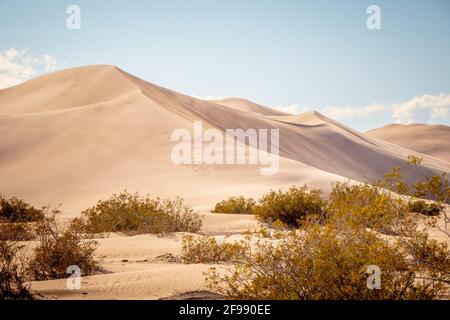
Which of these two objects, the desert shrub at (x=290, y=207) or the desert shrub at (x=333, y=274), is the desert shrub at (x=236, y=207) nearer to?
the desert shrub at (x=290, y=207)

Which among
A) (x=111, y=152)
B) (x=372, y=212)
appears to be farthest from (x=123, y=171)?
(x=372, y=212)

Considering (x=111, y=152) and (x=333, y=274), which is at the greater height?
(x=111, y=152)

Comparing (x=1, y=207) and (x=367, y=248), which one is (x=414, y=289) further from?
(x=1, y=207)

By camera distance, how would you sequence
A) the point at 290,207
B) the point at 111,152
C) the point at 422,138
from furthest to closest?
1. the point at 422,138
2. the point at 111,152
3. the point at 290,207

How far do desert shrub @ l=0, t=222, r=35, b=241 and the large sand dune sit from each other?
9.03 m

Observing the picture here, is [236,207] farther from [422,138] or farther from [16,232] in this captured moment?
[422,138]

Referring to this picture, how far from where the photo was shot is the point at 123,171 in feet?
86.9

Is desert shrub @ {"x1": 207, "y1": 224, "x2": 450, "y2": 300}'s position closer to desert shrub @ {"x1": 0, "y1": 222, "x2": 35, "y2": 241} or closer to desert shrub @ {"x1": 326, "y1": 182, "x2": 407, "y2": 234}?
desert shrub @ {"x1": 326, "y1": 182, "x2": 407, "y2": 234}

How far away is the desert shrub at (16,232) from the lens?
797cm

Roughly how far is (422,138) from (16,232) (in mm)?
120507

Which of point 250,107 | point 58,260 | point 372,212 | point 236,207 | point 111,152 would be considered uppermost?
point 250,107

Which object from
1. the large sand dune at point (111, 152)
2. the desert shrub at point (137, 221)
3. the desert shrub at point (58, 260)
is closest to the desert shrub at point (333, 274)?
the desert shrub at point (58, 260)

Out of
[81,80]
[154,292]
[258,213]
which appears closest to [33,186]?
[258,213]

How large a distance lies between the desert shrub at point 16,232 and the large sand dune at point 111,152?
29.6 feet
